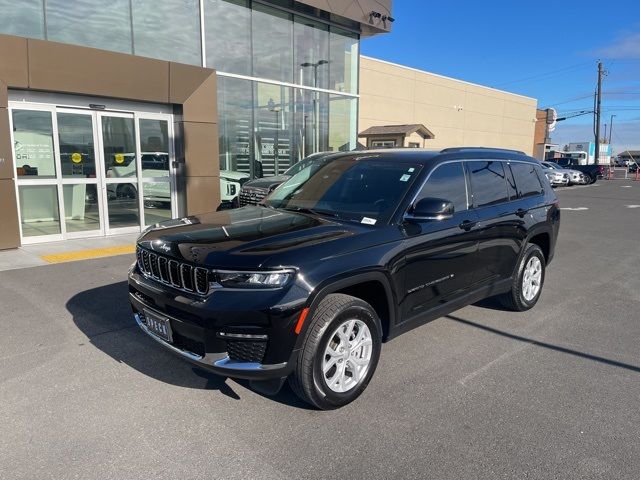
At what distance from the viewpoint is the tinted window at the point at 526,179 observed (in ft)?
18.1

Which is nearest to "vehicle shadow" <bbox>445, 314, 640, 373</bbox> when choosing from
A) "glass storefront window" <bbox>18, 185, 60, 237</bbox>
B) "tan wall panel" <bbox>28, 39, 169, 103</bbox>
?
"glass storefront window" <bbox>18, 185, 60, 237</bbox>

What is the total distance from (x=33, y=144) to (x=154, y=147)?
2.44 m

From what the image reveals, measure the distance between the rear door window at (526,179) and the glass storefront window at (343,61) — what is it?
1136 cm

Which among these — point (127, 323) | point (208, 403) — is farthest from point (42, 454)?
point (127, 323)

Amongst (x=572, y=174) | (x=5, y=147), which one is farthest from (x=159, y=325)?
(x=572, y=174)

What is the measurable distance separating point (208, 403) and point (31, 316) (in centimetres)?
287

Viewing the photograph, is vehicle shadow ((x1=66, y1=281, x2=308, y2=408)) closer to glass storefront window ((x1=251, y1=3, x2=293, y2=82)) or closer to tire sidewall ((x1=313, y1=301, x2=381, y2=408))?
tire sidewall ((x1=313, y1=301, x2=381, y2=408))

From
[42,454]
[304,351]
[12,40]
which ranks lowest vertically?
[42,454]

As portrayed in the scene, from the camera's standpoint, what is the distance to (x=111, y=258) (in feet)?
27.0

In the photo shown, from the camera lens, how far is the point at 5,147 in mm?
8641

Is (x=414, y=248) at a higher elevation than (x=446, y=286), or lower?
higher

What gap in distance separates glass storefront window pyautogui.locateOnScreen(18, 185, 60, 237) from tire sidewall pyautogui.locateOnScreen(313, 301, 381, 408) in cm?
823

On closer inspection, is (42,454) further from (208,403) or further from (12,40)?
(12,40)

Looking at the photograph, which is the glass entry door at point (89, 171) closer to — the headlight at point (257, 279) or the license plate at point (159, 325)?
the license plate at point (159, 325)
